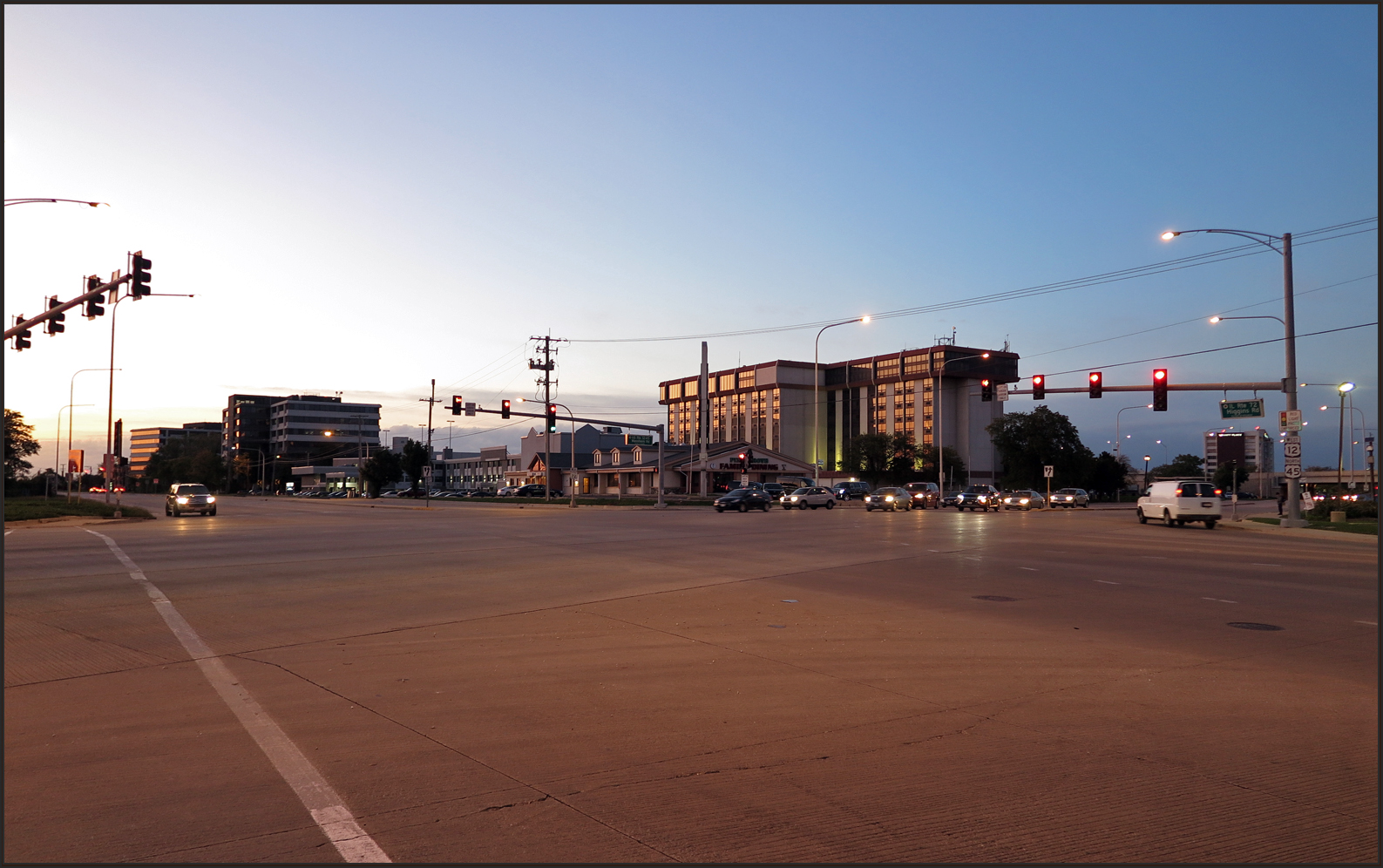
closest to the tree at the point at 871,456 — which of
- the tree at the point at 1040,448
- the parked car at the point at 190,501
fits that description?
the tree at the point at 1040,448

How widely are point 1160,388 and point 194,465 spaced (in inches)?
6754

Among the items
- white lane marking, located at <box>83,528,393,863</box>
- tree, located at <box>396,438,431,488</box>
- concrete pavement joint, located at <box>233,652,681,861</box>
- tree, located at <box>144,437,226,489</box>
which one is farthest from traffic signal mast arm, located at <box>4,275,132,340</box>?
tree, located at <box>144,437,226,489</box>

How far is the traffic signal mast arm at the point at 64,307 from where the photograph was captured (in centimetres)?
2398

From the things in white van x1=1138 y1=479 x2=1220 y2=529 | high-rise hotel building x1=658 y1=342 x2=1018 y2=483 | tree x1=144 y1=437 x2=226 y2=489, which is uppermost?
high-rise hotel building x1=658 y1=342 x2=1018 y2=483

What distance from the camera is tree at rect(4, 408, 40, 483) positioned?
96000 millimetres

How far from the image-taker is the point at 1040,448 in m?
112

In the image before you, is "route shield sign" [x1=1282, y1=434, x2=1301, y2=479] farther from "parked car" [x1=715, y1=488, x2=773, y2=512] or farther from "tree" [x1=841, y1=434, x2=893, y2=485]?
"tree" [x1=841, y1=434, x2=893, y2=485]

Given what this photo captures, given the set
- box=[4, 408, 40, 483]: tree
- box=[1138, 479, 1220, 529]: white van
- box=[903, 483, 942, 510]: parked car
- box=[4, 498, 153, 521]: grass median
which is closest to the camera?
box=[1138, 479, 1220, 529]: white van

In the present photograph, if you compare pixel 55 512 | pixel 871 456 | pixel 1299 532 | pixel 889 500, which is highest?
pixel 871 456

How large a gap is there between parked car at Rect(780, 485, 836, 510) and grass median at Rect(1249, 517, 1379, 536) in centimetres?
2691

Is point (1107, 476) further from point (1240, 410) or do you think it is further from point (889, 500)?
point (1240, 410)

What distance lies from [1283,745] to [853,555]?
16024mm

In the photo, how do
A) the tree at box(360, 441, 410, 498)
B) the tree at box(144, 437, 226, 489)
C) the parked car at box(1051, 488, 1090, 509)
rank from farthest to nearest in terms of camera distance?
1. the tree at box(144, 437, 226, 489)
2. the tree at box(360, 441, 410, 498)
3. the parked car at box(1051, 488, 1090, 509)

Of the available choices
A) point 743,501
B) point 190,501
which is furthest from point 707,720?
point 190,501
